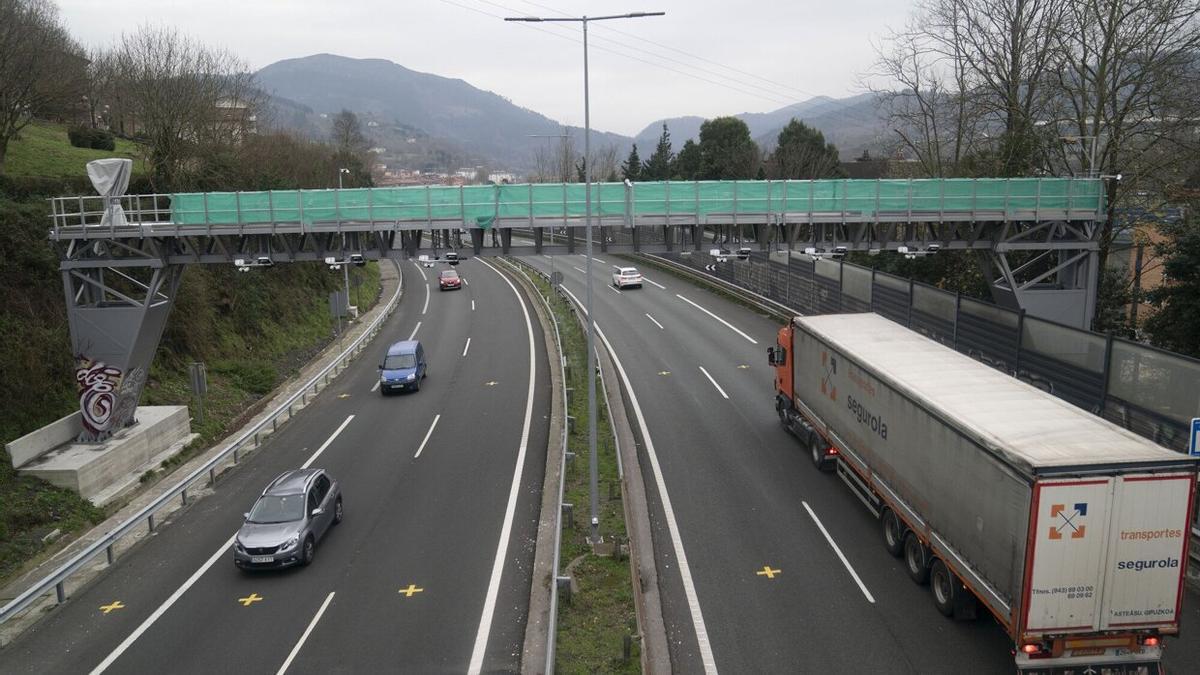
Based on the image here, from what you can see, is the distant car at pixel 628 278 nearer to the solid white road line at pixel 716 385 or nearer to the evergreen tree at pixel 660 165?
the solid white road line at pixel 716 385

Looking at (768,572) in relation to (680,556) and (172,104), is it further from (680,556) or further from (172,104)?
(172,104)

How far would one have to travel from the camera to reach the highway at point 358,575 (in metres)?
12.5

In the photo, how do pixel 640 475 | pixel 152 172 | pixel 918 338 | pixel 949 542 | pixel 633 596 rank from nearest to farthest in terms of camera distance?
pixel 949 542, pixel 633 596, pixel 918 338, pixel 640 475, pixel 152 172

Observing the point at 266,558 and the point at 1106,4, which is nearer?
the point at 266,558

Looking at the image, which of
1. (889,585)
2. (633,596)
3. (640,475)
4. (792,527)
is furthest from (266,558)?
(889,585)

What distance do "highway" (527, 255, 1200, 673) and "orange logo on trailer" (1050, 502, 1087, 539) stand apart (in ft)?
8.81

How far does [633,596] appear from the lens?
13469 mm

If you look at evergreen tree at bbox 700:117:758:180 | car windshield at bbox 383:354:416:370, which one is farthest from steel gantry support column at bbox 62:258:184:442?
evergreen tree at bbox 700:117:758:180

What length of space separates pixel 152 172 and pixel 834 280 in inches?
1233

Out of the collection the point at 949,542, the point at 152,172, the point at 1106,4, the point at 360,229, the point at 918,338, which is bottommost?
the point at 949,542

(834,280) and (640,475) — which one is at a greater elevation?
(834,280)

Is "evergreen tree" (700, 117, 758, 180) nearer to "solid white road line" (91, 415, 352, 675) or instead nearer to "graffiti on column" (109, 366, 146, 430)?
"graffiti on column" (109, 366, 146, 430)

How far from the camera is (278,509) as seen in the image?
1611cm

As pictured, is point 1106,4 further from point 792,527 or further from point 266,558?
point 266,558
